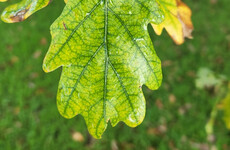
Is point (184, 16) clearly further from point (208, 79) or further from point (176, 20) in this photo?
point (208, 79)

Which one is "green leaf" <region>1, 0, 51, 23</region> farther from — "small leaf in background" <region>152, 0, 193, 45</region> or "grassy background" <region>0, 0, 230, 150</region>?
"grassy background" <region>0, 0, 230, 150</region>

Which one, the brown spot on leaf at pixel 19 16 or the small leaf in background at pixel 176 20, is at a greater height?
the brown spot on leaf at pixel 19 16

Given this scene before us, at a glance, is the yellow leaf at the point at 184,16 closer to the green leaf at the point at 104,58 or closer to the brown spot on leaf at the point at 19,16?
the green leaf at the point at 104,58

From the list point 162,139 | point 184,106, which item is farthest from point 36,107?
point 184,106

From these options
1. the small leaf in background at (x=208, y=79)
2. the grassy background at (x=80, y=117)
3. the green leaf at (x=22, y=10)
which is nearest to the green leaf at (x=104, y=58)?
the green leaf at (x=22, y=10)

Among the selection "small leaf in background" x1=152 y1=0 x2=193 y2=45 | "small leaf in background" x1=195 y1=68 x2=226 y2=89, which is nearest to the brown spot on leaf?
"small leaf in background" x1=152 y1=0 x2=193 y2=45

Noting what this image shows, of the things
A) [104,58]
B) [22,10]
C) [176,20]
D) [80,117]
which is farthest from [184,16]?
[80,117]
